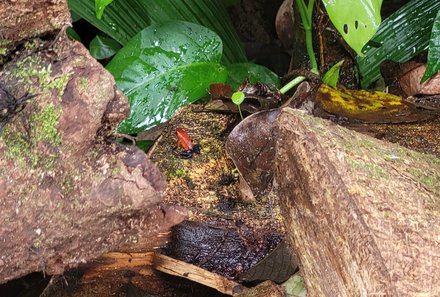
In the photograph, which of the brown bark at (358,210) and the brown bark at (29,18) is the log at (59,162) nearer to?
the brown bark at (29,18)

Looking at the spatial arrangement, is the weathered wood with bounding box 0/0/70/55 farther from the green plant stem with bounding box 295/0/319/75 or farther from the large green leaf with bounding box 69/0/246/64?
the green plant stem with bounding box 295/0/319/75

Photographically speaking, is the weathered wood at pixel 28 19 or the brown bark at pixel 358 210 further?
the weathered wood at pixel 28 19

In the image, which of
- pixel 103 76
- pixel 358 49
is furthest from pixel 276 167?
pixel 103 76


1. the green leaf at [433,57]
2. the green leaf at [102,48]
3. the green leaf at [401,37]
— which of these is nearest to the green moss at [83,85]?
the green leaf at [102,48]

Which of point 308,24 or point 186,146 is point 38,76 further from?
point 308,24

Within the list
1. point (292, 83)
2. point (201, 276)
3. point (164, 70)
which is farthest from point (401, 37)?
point (201, 276)

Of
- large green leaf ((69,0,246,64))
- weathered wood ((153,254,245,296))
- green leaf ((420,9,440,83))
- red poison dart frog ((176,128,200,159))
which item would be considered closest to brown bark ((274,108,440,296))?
weathered wood ((153,254,245,296))
